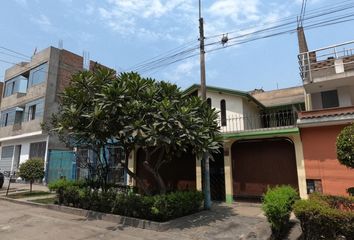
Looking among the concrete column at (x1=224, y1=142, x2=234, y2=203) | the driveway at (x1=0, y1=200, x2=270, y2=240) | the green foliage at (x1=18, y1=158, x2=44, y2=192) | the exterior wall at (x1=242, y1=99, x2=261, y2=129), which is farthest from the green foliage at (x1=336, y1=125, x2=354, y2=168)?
the green foliage at (x1=18, y1=158, x2=44, y2=192)

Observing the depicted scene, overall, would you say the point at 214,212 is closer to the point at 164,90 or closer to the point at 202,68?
the point at 164,90

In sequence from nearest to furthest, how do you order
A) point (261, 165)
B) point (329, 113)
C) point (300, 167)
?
point (329, 113) → point (300, 167) → point (261, 165)

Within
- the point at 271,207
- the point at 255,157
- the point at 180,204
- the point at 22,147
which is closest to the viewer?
the point at 271,207

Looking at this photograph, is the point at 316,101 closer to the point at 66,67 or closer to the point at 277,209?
the point at 277,209

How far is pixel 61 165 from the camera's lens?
68.0ft

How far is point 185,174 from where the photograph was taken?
1475 centimetres

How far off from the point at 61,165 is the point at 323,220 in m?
19.4

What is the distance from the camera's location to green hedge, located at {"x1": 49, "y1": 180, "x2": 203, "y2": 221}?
8.77 metres

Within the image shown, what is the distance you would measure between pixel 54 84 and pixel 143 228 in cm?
1987

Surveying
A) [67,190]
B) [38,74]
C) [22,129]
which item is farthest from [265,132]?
[22,129]

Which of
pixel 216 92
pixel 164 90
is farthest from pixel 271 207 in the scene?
pixel 216 92

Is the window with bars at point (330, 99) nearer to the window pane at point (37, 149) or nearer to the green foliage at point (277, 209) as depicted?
the green foliage at point (277, 209)

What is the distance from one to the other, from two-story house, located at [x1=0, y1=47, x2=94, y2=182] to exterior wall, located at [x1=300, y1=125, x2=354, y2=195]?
16.3 metres

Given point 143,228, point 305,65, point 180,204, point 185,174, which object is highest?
point 305,65
